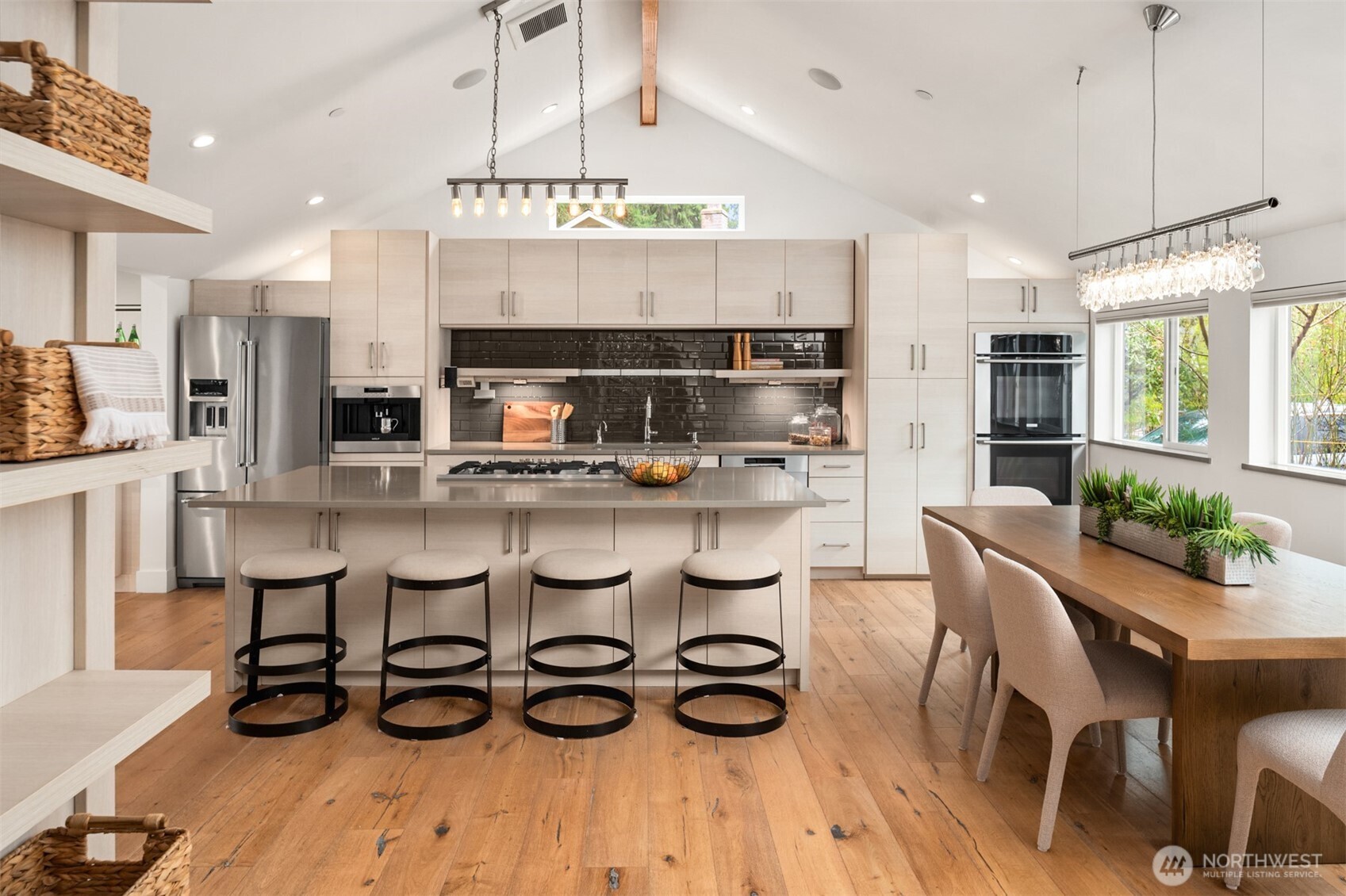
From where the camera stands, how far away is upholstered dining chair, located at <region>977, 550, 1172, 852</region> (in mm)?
2479

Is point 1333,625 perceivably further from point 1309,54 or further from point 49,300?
point 49,300

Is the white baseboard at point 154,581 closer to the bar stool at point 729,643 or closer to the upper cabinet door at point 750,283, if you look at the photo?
the bar stool at point 729,643

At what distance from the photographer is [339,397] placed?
598 cm

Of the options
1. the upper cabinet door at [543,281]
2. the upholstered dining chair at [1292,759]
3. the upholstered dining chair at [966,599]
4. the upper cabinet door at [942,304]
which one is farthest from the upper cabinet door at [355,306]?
the upholstered dining chair at [1292,759]

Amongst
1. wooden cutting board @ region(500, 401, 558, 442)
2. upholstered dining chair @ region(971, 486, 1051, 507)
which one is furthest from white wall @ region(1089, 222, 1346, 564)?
wooden cutting board @ region(500, 401, 558, 442)

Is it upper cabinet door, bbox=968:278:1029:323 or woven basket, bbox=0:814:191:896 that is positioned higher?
upper cabinet door, bbox=968:278:1029:323

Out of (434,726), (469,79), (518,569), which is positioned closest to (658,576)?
(518,569)

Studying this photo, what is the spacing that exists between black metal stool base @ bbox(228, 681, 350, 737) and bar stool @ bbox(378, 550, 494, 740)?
0.62ft

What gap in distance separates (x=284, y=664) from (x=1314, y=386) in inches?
204

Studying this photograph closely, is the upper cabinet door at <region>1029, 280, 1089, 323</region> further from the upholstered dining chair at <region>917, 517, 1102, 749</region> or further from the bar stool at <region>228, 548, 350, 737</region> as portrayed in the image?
the bar stool at <region>228, 548, 350, 737</region>

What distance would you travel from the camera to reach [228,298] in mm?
6020

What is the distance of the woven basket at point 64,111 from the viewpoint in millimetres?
1105

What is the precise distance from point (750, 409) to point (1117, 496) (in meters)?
3.66

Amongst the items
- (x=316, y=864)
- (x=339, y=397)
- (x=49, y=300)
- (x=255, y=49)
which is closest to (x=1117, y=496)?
(x=316, y=864)
